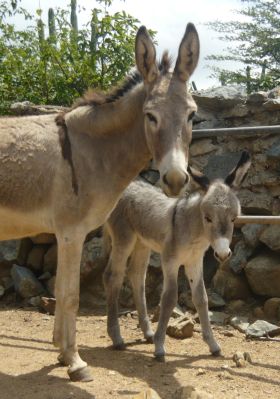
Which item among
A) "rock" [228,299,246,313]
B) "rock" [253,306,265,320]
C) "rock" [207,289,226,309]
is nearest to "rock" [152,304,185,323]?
"rock" [207,289,226,309]

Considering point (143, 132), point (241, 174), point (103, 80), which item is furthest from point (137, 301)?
point (103, 80)

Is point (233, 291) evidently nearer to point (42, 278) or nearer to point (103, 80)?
point (42, 278)

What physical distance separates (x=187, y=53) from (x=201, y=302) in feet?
7.80

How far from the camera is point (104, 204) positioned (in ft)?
13.1

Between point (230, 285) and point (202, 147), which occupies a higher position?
point (202, 147)

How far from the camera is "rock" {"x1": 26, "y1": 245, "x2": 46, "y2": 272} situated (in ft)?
23.4

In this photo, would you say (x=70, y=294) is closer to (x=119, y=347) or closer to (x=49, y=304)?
(x=119, y=347)

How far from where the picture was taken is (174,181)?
3.27 m

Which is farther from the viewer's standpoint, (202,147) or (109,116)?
(202,147)

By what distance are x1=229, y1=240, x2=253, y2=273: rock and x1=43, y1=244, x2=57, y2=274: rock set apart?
2.34 m

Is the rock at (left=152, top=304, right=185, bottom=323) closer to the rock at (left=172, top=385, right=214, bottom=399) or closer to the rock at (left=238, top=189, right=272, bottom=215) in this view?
the rock at (left=238, top=189, right=272, bottom=215)

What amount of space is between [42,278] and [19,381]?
3.15 metres

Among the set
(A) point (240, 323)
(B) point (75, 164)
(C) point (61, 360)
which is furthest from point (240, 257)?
(B) point (75, 164)

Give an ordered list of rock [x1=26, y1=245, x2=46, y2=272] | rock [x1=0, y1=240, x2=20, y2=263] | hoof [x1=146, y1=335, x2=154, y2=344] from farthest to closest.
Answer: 1. rock [x1=26, y1=245, x2=46, y2=272]
2. rock [x1=0, y1=240, x2=20, y2=263]
3. hoof [x1=146, y1=335, x2=154, y2=344]
